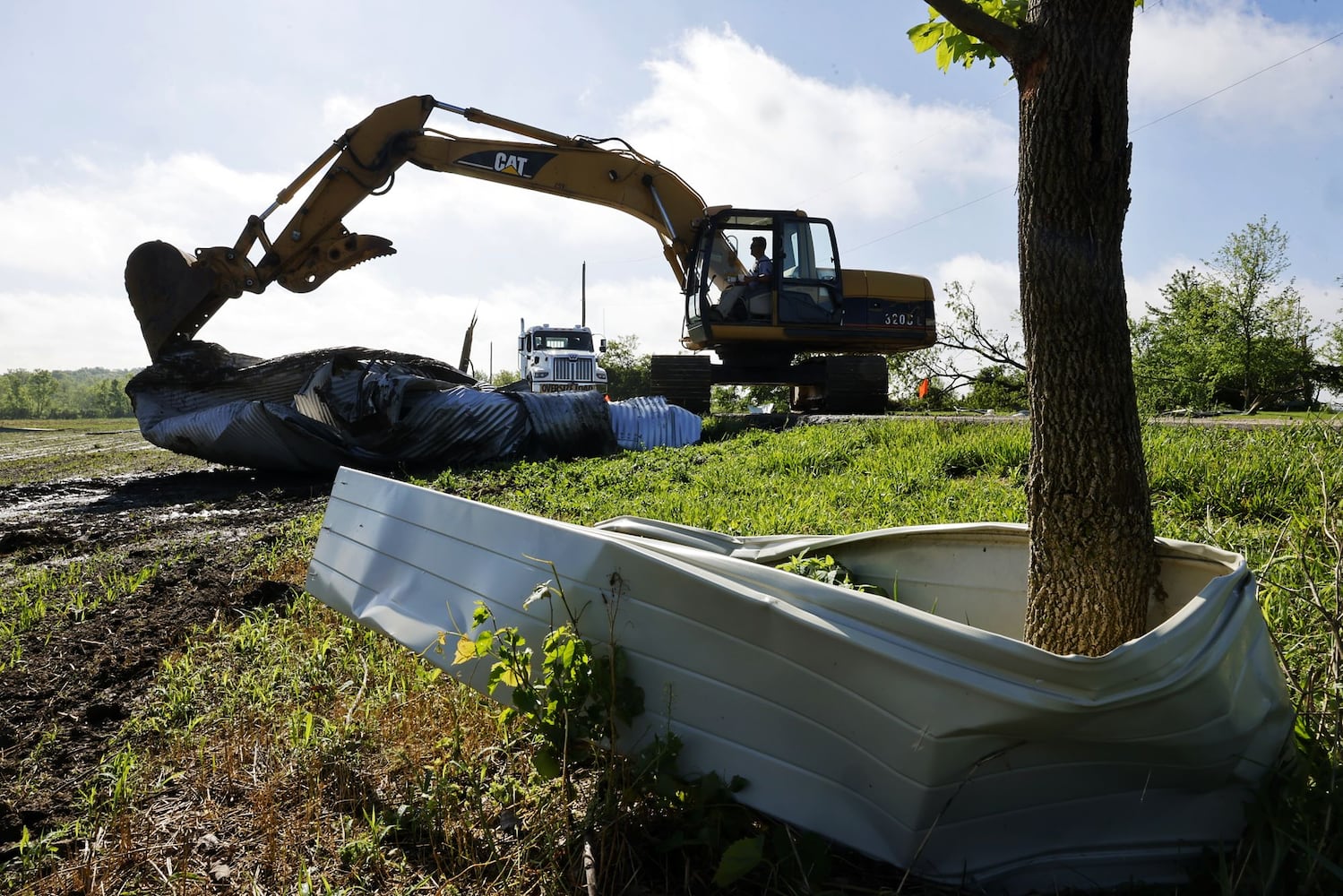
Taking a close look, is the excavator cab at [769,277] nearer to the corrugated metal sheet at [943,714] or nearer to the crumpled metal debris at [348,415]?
the crumpled metal debris at [348,415]

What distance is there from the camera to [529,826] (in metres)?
1.80

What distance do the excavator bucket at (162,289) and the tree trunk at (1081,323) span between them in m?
9.59

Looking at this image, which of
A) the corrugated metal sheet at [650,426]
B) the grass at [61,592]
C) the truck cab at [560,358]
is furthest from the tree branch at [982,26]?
the truck cab at [560,358]

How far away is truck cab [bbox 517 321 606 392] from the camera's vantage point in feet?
64.3

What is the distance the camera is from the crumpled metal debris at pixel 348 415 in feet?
26.5

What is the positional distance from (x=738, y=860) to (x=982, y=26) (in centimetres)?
171

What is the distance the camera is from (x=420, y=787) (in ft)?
6.51

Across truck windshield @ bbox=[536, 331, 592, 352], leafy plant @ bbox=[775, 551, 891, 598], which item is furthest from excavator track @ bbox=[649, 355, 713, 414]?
leafy plant @ bbox=[775, 551, 891, 598]

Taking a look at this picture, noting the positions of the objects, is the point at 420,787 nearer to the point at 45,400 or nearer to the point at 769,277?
the point at 769,277

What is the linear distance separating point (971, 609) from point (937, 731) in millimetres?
979

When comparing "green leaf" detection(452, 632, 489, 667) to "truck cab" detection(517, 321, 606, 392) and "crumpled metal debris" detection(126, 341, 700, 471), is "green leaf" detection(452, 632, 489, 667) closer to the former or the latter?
"crumpled metal debris" detection(126, 341, 700, 471)

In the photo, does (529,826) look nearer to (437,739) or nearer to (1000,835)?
(437,739)

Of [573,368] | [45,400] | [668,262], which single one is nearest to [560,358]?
[573,368]

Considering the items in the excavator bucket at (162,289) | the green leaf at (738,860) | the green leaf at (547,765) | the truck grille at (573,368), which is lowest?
the green leaf at (738,860)
